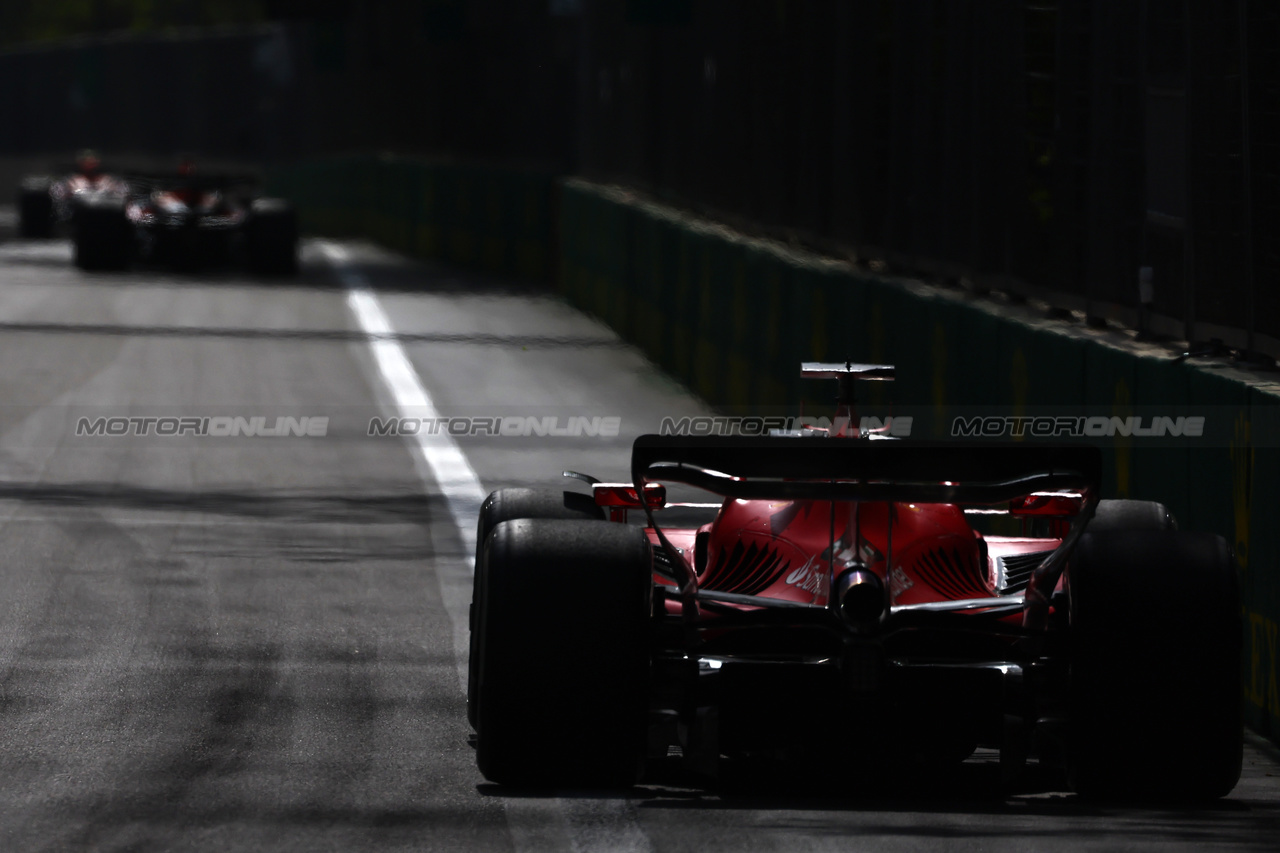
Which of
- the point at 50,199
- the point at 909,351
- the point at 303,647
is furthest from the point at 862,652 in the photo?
the point at 50,199

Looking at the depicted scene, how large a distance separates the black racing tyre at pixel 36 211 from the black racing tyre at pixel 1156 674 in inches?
A: 1532

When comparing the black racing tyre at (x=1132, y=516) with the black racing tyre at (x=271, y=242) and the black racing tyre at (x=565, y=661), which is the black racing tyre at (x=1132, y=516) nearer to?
the black racing tyre at (x=565, y=661)

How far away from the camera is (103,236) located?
3309cm

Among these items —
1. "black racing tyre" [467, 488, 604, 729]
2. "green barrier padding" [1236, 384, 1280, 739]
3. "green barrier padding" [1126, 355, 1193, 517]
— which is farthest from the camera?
"green barrier padding" [1126, 355, 1193, 517]

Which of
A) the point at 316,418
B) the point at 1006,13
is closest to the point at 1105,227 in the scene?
the point at 1006,13

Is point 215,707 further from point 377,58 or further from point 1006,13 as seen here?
point 377,58

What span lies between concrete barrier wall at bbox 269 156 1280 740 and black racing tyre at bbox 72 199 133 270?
540 centimetres

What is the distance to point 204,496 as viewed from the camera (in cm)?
1334

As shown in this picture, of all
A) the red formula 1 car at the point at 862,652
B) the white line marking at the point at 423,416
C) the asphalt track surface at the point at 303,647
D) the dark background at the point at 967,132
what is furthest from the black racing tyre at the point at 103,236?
the red formula 1 car at the point at 862,652

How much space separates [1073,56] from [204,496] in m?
5.30

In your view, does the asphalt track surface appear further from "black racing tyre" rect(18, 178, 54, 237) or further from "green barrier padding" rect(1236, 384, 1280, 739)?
"black racing tyre" rect(18, 178, 54, 237)

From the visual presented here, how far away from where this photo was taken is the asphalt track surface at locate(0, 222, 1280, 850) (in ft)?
20.3

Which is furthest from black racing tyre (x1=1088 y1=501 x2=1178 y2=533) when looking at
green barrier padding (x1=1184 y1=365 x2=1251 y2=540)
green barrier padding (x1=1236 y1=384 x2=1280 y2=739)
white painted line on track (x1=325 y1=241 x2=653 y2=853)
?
white painted line on track (x1=325 y1=241 x2=653 y2=853)

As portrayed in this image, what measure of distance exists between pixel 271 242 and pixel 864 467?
89.5ft
